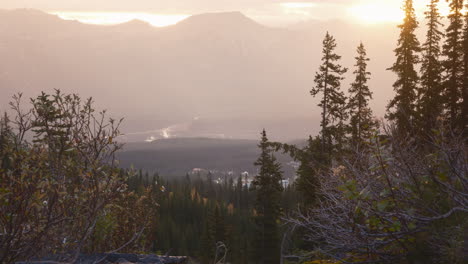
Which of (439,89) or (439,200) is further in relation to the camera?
(439,89)

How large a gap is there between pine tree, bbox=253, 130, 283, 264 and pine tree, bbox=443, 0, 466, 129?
40.8ft

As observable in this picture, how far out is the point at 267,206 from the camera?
34.7 meters

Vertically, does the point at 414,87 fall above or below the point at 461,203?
above

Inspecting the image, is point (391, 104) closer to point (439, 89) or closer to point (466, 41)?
point (439, 89)

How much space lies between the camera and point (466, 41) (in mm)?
32812

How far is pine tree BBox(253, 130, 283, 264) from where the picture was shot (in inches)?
1283

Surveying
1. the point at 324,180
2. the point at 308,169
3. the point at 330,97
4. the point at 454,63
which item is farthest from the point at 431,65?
the point at 324,180

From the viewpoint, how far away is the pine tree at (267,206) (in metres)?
32.6

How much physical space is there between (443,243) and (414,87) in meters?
30.3

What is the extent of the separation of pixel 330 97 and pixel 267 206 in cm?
949

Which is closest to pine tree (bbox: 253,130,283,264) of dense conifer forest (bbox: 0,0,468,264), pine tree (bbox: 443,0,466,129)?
dense conifer forest (bbox: 0,0,468,264)

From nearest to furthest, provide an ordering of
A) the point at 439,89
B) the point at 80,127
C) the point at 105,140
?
the point at 105,140
the point at 80,127
the point at 439,89

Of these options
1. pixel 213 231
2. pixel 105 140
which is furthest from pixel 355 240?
pixel 213 231

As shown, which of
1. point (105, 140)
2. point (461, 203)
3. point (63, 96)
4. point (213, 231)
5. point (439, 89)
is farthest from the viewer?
point (213, 231)
